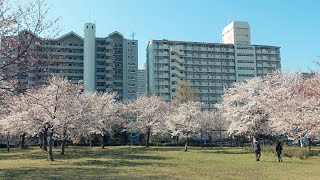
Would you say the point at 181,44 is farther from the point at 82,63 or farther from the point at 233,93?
the point at 233,93

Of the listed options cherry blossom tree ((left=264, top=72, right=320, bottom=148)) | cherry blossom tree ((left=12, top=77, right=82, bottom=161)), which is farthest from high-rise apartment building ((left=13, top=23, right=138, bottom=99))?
cherry blossom tree ((left=12, top=77, right=82, bottom=161))

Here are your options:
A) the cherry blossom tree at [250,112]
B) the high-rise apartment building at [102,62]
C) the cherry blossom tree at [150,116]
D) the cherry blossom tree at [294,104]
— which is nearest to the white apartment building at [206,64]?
the high-rise apartment building at [102,62]

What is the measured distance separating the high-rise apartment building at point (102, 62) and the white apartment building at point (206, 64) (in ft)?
26.8

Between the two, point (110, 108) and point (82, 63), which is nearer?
point (110, 108)

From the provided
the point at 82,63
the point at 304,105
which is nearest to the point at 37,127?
the point at 304,105

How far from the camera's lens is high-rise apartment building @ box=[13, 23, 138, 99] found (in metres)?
119

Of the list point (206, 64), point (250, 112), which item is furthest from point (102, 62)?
point (250, 112)

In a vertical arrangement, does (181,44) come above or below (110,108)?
above

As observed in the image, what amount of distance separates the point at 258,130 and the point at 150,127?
19781 millimetres

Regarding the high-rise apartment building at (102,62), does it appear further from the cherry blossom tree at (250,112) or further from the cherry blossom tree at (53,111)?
the cherry blossom tree at (53,111)

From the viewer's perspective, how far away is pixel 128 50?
12962 cm

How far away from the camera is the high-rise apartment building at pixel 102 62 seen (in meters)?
119

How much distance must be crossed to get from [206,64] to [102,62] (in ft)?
118

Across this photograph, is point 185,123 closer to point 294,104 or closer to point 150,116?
point 150,116
